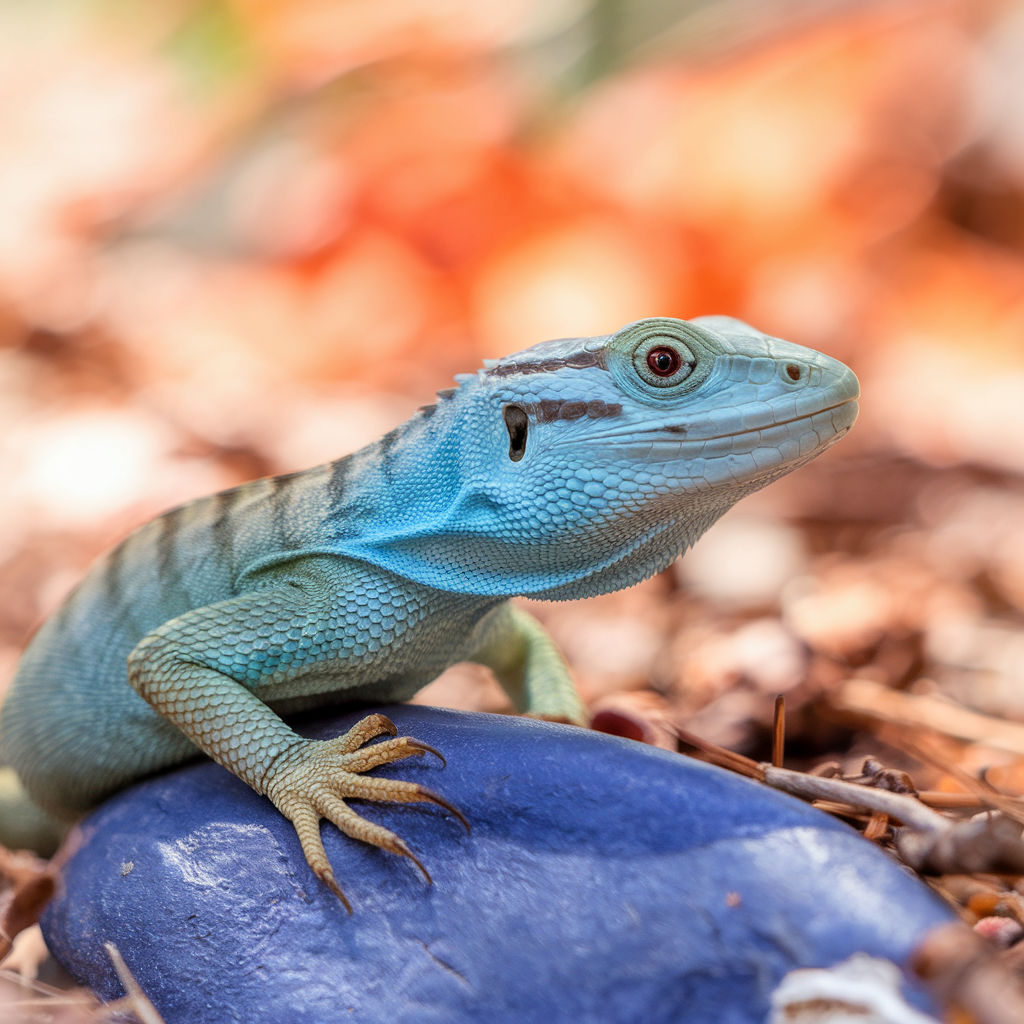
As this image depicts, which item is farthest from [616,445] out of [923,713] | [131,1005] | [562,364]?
[923,713]

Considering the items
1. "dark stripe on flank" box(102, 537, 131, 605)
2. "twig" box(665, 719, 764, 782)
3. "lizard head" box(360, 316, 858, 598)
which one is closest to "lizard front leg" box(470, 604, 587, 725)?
"twig" box(665, 719, 764, 782)

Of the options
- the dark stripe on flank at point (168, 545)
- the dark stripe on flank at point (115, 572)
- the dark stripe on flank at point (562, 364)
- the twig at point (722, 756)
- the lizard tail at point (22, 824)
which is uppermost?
the dark stripe on flank at point (562, 364)

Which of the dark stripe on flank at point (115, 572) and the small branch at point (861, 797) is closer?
the small branch at point (861, 797)

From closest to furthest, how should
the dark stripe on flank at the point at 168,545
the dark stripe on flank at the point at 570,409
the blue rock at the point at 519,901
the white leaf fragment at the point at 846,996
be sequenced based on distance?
the white leaf fragment at the point at 846,996, the blue rock at the point at 519,901, the dark stripe on flank at the point at 570,409, the dark stripe on flank at the point at 168,545

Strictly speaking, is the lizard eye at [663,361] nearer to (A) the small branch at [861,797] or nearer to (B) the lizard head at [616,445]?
(B) the lizard head at [616,445]

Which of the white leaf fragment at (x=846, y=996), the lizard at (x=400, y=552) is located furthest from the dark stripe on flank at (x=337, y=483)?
the white leaf fragment at (x=846, y=996)

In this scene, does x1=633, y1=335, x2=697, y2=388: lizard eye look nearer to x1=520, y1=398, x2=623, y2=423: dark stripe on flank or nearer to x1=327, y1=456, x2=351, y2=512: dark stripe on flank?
x1=520, y1=398, x2=623, y2=423: dark stripe on flank

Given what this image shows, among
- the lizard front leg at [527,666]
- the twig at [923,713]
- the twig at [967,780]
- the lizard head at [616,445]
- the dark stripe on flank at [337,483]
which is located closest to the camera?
the twig at [967,780]

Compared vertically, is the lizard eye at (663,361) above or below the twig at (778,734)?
above

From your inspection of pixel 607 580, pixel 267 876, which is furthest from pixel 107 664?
pixel 607 580

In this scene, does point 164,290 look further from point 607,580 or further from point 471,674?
point 607,580
